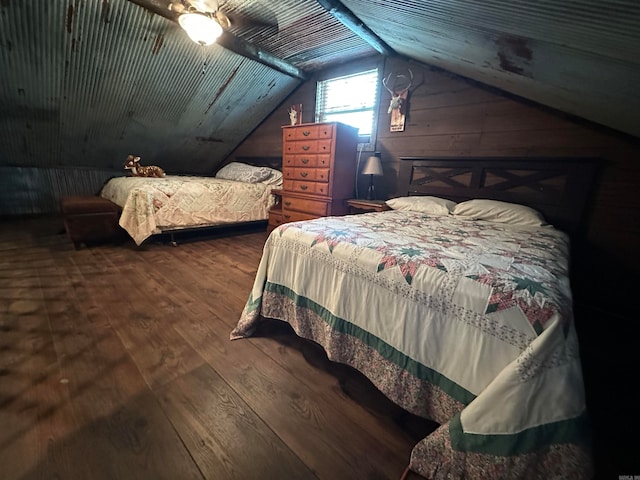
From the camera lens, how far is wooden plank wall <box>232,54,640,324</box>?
Answer: 1868mm

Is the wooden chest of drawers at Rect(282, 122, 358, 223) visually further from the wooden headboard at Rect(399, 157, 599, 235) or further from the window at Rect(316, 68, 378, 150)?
the wooden headboard at Rect(399, 157, 599, 235)

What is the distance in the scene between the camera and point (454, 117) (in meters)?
2.49

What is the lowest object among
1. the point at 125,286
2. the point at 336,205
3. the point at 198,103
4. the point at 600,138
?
the point at 125,286

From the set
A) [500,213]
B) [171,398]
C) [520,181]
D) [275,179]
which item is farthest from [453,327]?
[275,179]

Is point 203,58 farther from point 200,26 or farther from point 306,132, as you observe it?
point 306,132

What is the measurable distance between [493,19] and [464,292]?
44.3 inches

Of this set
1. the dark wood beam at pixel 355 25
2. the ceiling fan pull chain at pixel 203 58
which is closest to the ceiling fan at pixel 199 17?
the ceiling fan pull chain at pixel 203 58

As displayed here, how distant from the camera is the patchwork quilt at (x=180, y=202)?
9.08 feet

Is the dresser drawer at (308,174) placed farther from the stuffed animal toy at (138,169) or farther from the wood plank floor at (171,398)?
the stuffed animal toy at (138,169)

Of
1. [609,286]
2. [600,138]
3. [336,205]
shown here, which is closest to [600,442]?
[609,286]

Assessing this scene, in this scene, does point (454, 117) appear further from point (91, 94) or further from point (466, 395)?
point (91, 94)

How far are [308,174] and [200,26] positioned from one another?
154 cm

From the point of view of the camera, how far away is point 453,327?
2.82ft

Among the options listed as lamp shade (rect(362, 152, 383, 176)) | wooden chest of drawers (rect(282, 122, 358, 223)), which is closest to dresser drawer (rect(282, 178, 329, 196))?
wooden chest of drawers (rect(282, 122, 358, 223))
